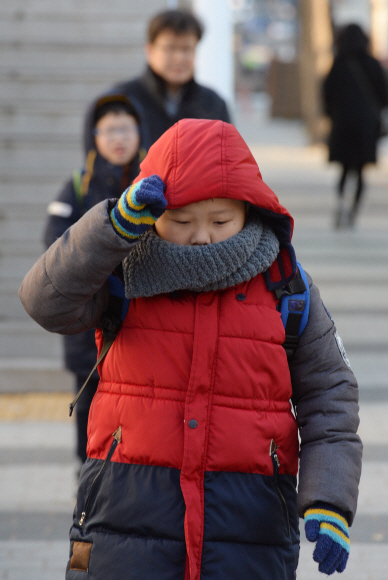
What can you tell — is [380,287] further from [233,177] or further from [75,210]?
[233,177]

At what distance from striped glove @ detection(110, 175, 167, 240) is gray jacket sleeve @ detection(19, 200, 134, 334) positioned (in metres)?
0.02

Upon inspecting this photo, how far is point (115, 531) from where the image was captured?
6.18 ft

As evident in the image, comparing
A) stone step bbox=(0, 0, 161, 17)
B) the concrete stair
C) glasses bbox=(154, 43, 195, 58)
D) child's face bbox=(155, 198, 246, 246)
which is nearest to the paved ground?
the concrete stair

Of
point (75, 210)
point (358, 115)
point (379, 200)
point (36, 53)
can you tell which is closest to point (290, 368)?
point (75, 210)

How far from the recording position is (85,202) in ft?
Result: 11.4

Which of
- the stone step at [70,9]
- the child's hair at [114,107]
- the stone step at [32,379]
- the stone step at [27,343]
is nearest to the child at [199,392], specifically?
the child's hair at [114,107]

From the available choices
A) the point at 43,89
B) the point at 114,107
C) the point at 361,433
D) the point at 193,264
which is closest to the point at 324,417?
the point at 193,264

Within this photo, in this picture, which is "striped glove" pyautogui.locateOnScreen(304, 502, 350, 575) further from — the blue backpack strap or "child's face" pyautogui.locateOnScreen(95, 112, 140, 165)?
"child's face" pyautogui.locateOnScreen(95, 112, 140, 165)

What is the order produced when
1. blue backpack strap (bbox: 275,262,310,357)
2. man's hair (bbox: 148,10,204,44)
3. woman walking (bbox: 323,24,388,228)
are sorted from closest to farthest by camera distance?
1. blue backpack strap (bbox: 275,262,310,357)
2. man's hair (bbox: 148,10,204,44)
3. woman walking (bbox: 323,24,388,228)

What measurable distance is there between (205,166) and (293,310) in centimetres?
39

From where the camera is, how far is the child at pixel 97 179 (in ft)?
11.4

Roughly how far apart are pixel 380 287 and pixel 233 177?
18.3 feet

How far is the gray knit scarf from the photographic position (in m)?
1.84

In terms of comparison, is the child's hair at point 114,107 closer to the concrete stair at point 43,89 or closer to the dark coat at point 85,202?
the dark coat at point 85,202
